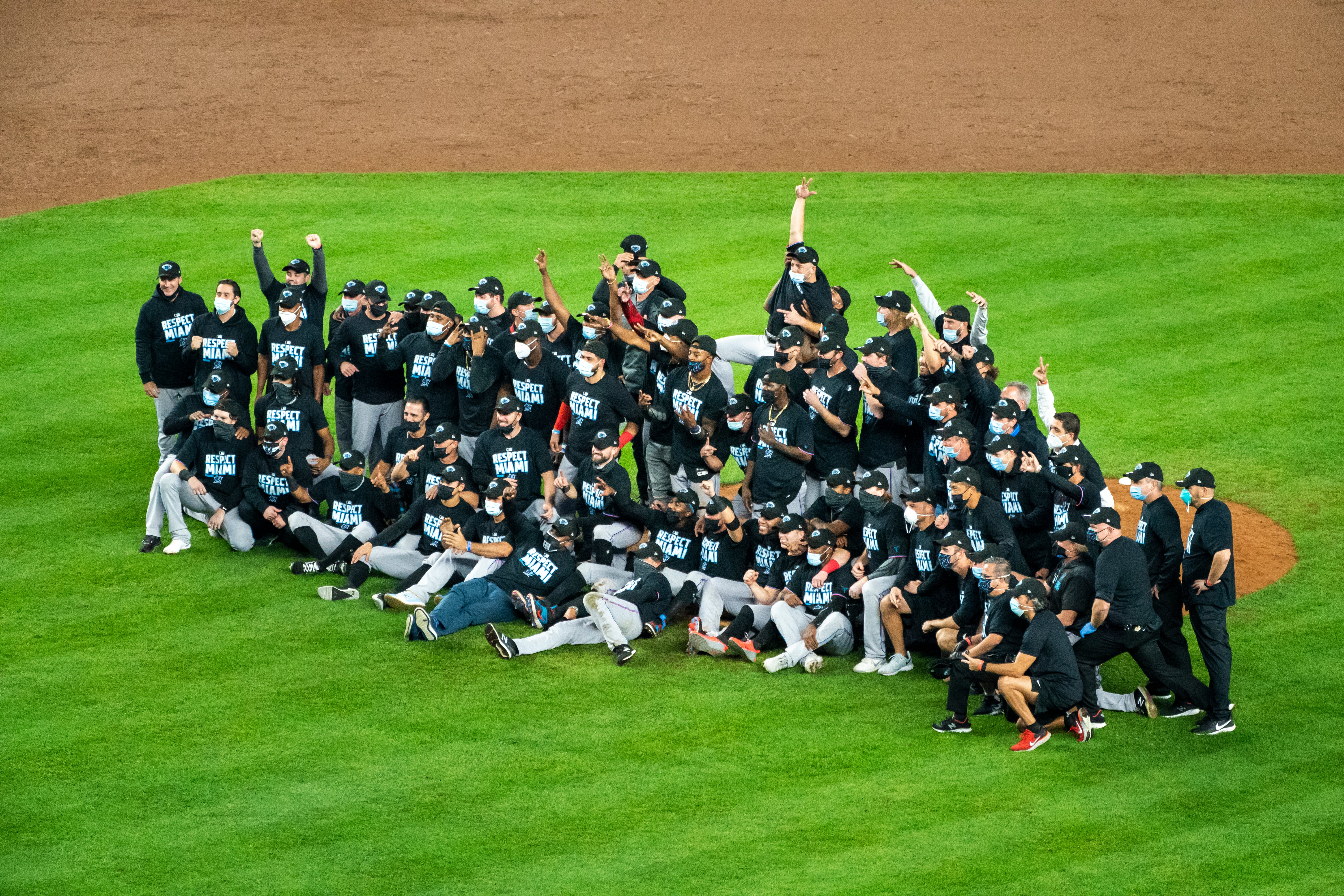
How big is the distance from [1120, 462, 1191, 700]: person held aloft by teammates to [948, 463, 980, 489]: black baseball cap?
3.25ft

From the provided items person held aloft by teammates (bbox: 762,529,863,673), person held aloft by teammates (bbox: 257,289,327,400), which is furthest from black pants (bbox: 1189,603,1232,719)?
person held aloft by teammates (bbox: 257,289,327,400)

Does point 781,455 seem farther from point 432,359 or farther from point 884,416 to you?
point 432,359

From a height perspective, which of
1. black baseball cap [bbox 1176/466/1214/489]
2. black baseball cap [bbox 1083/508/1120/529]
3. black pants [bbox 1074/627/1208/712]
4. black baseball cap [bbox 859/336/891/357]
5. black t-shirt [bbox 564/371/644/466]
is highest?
black baseball cap [bbox 859/336/891/357]

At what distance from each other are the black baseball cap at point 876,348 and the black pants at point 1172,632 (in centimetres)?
287

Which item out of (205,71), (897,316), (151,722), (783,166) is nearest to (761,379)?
(897,316)

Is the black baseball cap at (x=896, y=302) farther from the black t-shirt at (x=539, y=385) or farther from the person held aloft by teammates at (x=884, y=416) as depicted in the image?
the black t-shirt at (x=539, y=385)

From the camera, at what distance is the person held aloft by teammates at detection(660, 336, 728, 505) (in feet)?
42.0

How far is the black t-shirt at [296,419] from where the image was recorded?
13.7m

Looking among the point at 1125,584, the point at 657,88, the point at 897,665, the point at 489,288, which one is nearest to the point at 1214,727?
the point at 1125,584

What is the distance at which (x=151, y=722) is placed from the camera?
35.6 feet

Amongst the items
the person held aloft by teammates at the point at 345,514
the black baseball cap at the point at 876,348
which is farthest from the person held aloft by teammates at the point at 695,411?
the person held aloft by teammates at the point at 345,514

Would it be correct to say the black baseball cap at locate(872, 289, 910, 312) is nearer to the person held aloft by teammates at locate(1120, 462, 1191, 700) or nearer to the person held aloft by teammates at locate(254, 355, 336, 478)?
the person held aloft by teammates at locate(1120, 462, 1191, 700)

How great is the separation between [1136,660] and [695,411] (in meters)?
→ 3.93

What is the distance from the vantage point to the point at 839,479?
1206 centimetres
